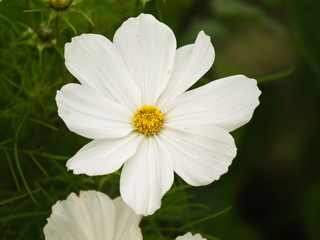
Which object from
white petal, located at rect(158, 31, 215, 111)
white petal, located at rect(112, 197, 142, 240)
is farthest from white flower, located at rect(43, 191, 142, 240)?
white petal, located at rect(158, 31, 215, 111)

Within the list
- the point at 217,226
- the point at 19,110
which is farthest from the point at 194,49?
the point at 217,226

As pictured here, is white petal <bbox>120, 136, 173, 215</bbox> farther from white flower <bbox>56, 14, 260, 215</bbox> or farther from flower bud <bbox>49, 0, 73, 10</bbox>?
flower bud <bbox>49, 0, 73, 10</bbox>

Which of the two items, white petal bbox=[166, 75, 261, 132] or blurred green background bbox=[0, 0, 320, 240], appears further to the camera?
blurred green background bbox=[0, 0, 320, 240]

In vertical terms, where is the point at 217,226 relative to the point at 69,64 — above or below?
below

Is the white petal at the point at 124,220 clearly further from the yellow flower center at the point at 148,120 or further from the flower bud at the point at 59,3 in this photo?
the flower bud at the point at 59,3

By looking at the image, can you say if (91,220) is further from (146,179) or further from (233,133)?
(233,133)

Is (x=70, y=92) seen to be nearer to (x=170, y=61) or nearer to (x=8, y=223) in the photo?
(x=170, y=61)

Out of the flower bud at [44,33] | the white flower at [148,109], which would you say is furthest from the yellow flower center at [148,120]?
the flower bud at [44,33]
